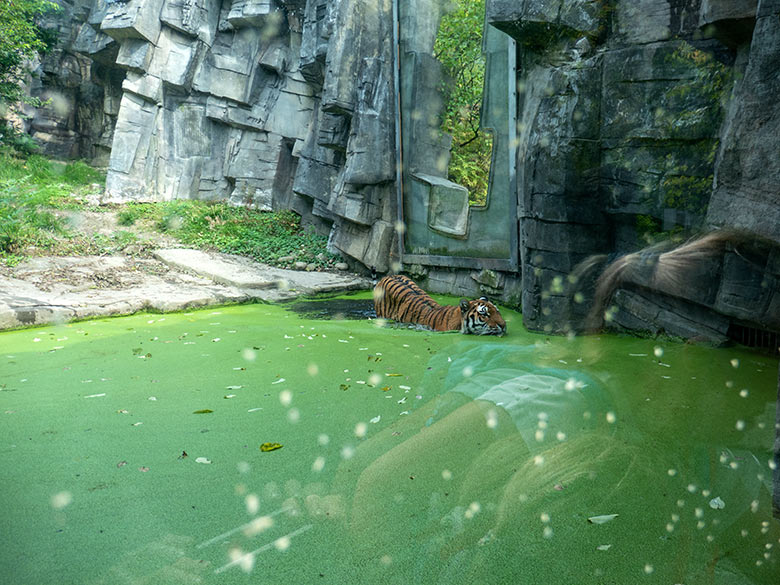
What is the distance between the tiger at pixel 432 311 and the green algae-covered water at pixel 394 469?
A: 115cm

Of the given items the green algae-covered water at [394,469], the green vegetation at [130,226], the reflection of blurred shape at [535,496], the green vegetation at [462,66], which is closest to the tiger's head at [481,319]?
the green algae-covered water at [394,469]

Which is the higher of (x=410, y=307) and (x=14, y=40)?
(x=14, y=40)

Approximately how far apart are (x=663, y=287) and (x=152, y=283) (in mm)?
6630

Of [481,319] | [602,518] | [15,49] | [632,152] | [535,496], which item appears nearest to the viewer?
[602,518]

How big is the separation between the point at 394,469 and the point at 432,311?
401 centimetres

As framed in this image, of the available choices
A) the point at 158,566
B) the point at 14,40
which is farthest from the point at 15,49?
the point at 158,566

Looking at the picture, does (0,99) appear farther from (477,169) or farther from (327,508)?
(327,508)

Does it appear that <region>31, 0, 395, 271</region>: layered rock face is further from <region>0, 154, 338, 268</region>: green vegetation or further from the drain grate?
the drain grate

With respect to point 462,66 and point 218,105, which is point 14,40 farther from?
point 462,66

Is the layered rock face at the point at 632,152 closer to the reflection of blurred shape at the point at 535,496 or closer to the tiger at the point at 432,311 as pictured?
the tiger at the point at 432,311

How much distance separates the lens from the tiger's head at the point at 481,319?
5676 millimetres

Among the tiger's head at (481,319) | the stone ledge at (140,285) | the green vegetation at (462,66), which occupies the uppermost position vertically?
the green vegetation at (462,66)

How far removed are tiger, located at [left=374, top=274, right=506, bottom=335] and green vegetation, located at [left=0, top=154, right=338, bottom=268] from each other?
392cm

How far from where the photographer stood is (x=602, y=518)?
222 centimetres
